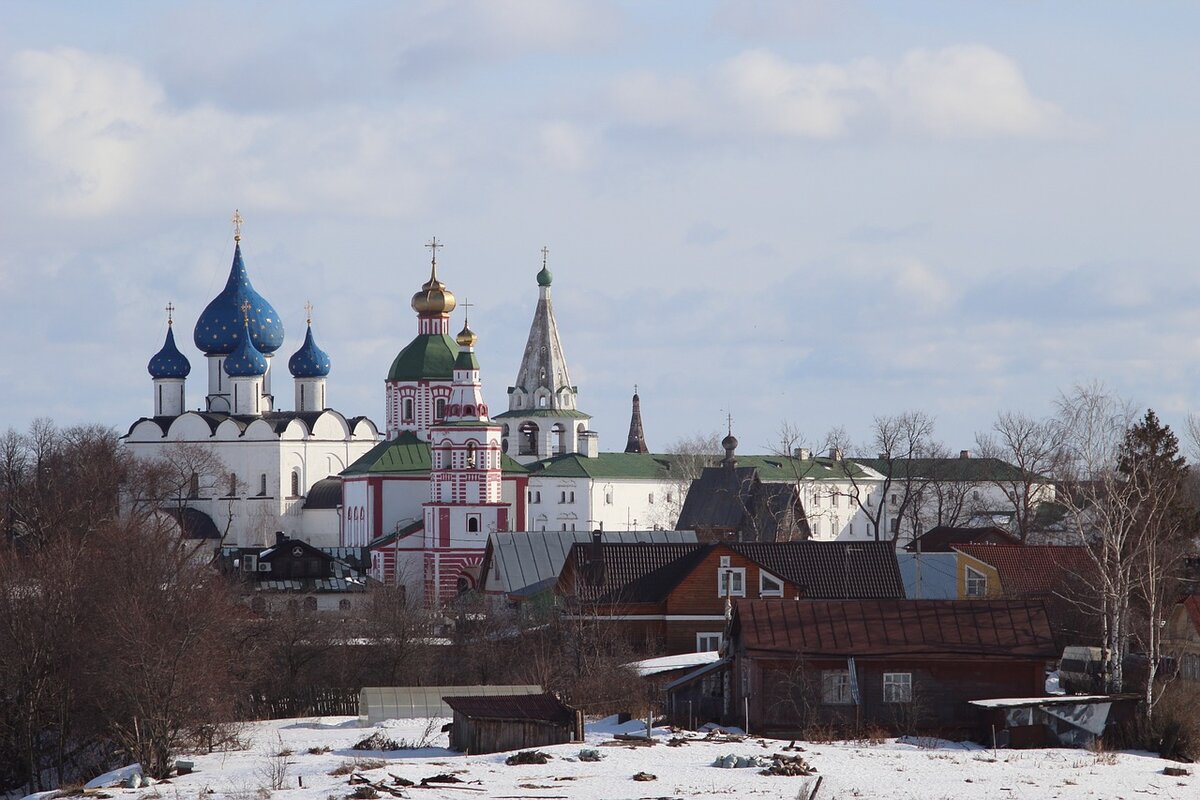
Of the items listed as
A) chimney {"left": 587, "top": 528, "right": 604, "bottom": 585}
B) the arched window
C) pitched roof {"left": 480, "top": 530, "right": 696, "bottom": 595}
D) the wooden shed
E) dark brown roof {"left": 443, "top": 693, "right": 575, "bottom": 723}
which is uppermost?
the arched window

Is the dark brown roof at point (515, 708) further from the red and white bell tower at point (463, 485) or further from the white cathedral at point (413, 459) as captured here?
the red and white bell tower at point (463, 485)

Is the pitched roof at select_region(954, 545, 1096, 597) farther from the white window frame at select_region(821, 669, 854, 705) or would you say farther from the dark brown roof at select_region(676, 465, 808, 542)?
the dark brown roof at select_region(676, 465, 808, 542)

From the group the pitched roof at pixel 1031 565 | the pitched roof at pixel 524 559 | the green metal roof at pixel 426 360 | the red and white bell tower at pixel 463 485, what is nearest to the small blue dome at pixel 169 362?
the green metal roof at pixel 426 360

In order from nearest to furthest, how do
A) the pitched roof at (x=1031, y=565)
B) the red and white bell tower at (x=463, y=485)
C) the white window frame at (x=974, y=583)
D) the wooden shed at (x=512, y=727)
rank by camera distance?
the wooden shed at (x=512, y=727), the pitched roof at (x=1031, y=565), the white window frame at (x=974, y=583), the red and white bell tower at (x=463, y=485)

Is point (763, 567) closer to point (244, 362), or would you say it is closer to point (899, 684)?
point (899, 684)

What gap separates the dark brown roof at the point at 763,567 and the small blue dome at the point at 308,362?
159ft

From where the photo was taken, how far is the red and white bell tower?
7112cm

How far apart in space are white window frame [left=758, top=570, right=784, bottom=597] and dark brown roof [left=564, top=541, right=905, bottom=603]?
0.13m

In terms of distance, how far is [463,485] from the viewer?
72.3m

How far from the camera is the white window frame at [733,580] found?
42531 millimetres

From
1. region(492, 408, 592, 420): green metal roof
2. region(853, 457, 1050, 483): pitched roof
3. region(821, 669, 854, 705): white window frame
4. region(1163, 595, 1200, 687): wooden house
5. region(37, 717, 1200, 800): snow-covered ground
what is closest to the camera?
region(37, 717, 1200, 800): snow-covered ground

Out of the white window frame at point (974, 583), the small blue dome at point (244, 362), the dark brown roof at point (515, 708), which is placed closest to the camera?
the dark brown roof at point (515, 708)

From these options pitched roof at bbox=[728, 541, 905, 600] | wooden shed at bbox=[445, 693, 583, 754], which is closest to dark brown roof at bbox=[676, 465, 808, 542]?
pitched roof at bbox=[728, 541, 905, 600]

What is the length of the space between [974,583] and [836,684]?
16269 mm
